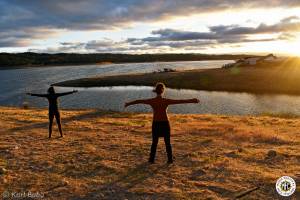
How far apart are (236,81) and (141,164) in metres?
65.3

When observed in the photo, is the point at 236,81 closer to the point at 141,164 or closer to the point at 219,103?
the point at 219,103

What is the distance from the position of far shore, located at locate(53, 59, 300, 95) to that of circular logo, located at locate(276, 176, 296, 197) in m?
55.0

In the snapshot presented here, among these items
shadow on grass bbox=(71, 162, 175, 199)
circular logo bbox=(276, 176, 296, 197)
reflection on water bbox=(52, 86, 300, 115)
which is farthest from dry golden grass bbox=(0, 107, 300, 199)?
reflection on water bbox=(52, 86, 300, 115)

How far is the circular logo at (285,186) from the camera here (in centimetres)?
999

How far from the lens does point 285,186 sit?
412 inches

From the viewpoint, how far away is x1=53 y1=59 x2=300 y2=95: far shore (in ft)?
224

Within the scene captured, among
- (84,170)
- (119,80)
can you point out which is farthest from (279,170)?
(119,80)

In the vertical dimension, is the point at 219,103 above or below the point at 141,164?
below

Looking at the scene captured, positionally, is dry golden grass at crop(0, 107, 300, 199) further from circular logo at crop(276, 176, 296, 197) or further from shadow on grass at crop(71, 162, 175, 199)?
circular logo at crop(276, 176, 296, 197)

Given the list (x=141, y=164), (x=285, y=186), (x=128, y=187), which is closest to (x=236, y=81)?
(x=141, y=164)

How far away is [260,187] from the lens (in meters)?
10.4

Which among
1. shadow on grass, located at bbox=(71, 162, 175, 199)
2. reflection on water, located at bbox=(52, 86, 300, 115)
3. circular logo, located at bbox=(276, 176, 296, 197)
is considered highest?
circular logo, located at bbox=(276, 176, 296, 197)

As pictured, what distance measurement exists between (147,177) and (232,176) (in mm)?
2489

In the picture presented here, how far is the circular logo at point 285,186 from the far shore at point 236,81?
180 ft
